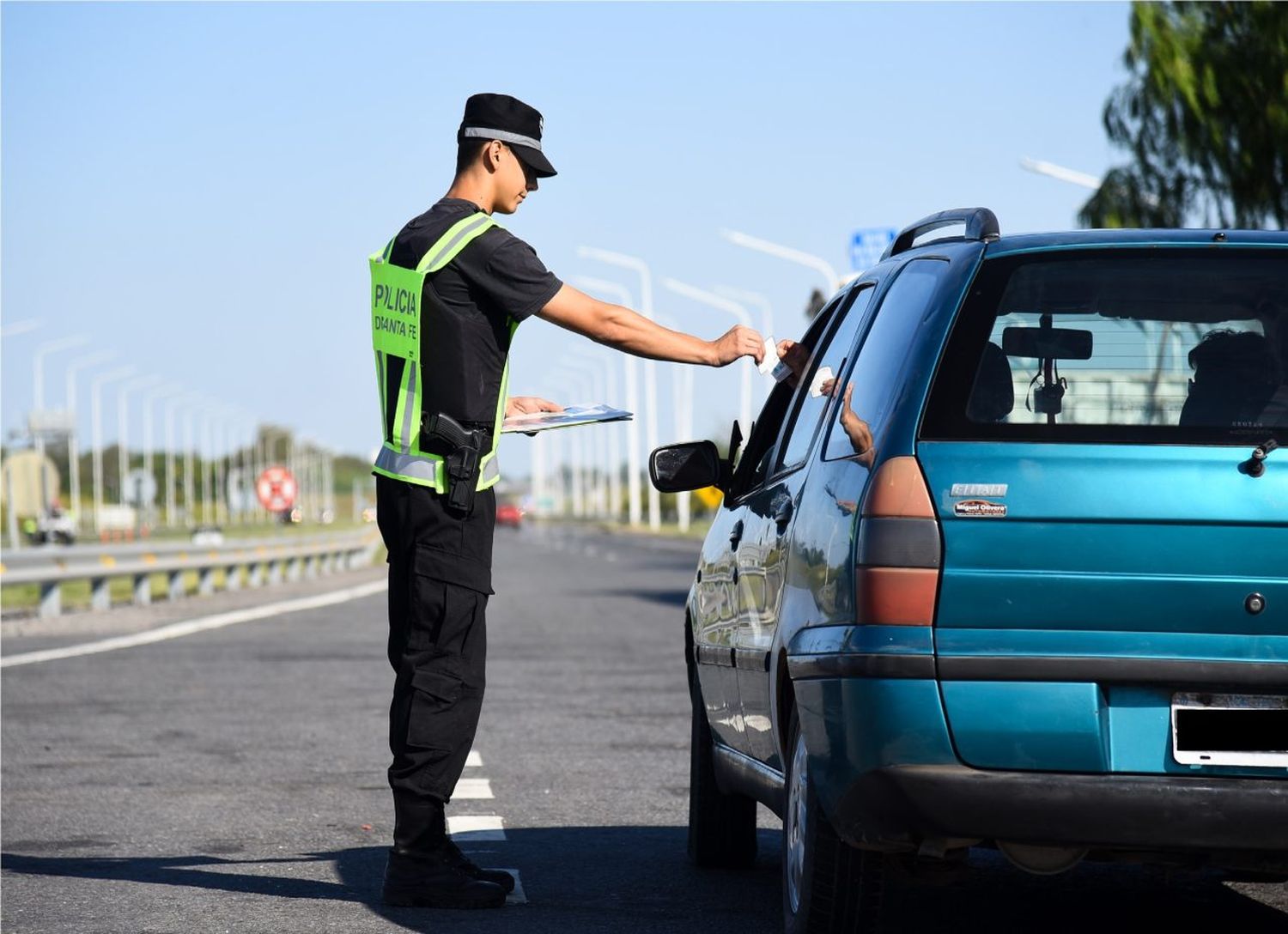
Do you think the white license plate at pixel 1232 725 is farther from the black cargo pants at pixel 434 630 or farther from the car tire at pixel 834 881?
the black cargo pants at pixel 434 630

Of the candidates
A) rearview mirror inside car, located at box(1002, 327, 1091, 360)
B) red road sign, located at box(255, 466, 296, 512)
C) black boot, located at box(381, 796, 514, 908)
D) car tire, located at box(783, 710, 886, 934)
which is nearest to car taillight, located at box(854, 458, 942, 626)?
rearview mirror inside car, located at box(1002, 327, 1091, 360)

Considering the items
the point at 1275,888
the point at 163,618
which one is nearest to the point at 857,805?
the point at 1275,888

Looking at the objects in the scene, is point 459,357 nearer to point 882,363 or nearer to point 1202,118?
point 882,363

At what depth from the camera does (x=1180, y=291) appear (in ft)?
16.4

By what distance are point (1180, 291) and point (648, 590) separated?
27.1 metres

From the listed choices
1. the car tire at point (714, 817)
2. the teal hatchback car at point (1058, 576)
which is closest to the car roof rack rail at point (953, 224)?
the teal hatchback car at point (1058, 576)

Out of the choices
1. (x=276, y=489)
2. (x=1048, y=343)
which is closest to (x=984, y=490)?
(x=1048, y=343)

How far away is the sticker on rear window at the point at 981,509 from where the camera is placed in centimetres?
458

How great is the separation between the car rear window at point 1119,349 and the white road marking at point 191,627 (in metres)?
10.6

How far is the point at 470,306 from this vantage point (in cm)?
646

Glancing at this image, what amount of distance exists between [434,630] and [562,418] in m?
0.76

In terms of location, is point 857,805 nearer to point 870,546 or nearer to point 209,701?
point 870,546

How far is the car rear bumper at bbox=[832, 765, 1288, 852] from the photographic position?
445 centimetres

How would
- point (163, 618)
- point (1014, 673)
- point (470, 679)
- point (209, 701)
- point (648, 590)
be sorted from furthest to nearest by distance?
point (648, 590) < point (163, 618) < point (209, 701) < point (470, 679) < point (1014, 673)
